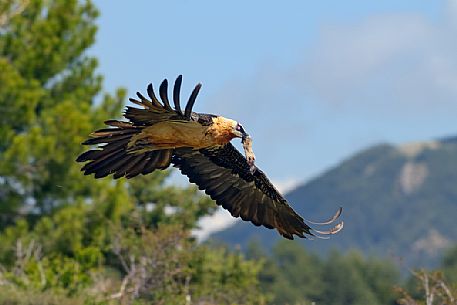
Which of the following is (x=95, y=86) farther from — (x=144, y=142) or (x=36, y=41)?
(x=144, y=142)

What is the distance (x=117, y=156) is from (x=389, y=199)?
16456cm

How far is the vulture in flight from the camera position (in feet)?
32.3

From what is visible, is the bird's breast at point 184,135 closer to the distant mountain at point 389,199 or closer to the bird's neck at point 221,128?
the bird's neck at point 221,128

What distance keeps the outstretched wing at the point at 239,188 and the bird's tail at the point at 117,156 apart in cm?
79

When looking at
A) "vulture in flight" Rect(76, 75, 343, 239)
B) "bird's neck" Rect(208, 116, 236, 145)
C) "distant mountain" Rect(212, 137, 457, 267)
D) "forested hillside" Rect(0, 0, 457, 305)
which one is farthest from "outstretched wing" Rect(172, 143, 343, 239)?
"distant mountain" Rect(212, 137, 457, 267)

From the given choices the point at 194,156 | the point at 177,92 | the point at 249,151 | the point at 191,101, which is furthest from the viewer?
the point at 194,156

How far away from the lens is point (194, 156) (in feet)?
38.3

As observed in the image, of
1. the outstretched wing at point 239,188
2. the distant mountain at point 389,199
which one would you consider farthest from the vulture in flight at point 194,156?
the distant mountain at point 389,199

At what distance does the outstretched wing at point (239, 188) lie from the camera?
1164cm

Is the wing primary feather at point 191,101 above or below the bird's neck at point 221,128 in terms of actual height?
below

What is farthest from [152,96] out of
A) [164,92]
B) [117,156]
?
[117,156]

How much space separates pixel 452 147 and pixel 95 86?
156593 mm

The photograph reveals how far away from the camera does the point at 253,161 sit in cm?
1077

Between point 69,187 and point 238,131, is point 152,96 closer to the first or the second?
point 238,131
